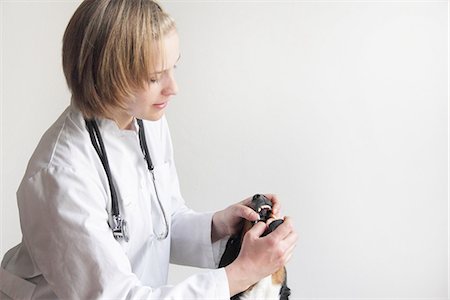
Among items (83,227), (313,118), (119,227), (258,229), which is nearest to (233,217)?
(258,229)

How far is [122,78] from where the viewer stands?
108 cm

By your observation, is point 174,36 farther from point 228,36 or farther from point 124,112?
point 228,36

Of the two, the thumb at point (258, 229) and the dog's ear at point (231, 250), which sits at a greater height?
the thumb at point (258, 229)

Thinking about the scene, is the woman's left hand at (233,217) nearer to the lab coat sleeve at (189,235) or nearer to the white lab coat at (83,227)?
the lab coat sleeve at (189,235)

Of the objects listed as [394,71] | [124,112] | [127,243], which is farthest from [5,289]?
[394,71]

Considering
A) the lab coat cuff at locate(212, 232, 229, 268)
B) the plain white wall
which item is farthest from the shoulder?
the plain white wall

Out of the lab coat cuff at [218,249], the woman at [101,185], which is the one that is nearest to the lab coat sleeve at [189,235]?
the lab coat cuff at [218,249]

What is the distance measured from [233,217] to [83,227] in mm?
399

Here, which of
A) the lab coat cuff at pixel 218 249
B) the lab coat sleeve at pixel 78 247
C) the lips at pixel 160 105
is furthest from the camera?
the lab coat cuff at pixel 218 249

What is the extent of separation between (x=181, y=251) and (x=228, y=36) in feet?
2.47

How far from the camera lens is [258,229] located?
1161 mm

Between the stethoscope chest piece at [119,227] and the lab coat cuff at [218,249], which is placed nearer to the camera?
the stethoscope chest piece at [119,227]

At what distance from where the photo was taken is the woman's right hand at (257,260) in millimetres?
1102

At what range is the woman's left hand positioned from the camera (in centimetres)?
129
